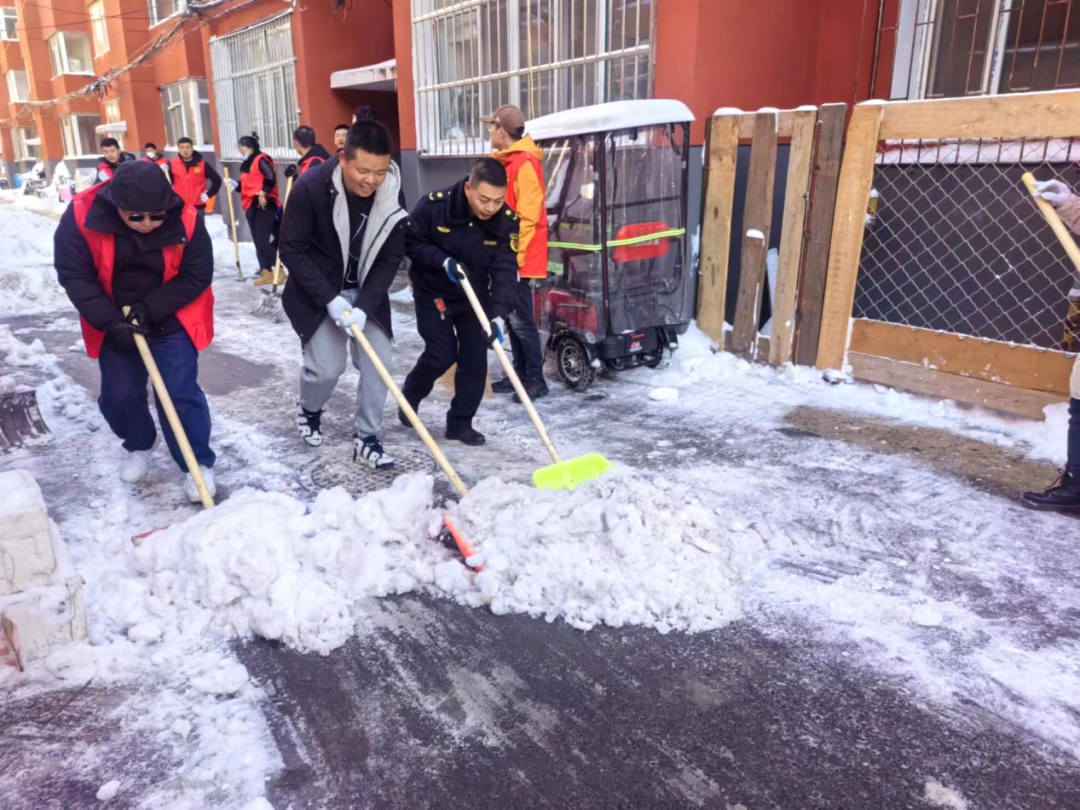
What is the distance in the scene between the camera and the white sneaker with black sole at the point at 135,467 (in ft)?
14.0

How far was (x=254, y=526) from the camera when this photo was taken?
3.08m

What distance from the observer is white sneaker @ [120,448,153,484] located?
14.0 feet

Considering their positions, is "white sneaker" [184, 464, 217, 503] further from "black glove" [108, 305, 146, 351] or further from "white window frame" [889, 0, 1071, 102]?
"white window frame" [889, 0, 1071, 102]

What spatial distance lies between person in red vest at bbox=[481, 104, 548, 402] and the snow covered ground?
0.91m

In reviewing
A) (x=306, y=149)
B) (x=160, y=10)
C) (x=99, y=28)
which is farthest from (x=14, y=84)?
(x=306, y=149)

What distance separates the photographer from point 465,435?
490 cm

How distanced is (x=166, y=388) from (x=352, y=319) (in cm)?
100

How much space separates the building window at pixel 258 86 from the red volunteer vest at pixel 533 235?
10266mm

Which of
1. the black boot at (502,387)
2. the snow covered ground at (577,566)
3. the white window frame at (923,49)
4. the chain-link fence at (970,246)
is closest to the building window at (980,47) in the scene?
the white window frame at (923,49)

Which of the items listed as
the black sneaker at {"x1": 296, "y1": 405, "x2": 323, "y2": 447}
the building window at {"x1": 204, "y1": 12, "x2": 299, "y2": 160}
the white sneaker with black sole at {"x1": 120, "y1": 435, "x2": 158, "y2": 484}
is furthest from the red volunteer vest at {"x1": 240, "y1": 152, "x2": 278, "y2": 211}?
the white sneaker with black sole at {"x1": 120, "y1": 435, "x2": 158, "y2": 484}

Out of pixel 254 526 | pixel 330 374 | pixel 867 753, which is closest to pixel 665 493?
pixel 867 753

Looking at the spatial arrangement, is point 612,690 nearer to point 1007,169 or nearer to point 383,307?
point 383,307

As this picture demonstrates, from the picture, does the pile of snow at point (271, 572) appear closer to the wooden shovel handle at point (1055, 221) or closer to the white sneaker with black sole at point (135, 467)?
the white sneaker with black sole at point (135, 467)

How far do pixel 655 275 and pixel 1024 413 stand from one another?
105 inches
